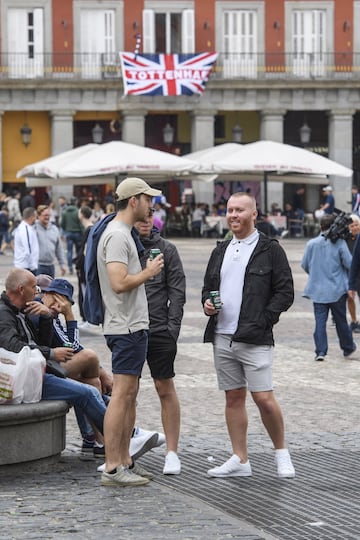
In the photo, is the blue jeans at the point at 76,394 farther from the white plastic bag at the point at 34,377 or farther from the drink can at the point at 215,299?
the drink can at the point at 215,299

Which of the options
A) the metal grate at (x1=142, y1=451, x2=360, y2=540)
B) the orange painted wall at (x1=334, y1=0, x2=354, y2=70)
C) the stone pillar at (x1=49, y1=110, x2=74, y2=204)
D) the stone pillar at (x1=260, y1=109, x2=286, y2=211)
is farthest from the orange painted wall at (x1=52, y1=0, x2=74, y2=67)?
the metal grate at (x1=142, y1=451, x2=360, y2=540)

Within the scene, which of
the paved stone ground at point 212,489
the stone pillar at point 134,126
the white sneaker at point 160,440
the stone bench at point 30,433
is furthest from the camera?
the stone pillar at point 134,126

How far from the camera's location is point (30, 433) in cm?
916

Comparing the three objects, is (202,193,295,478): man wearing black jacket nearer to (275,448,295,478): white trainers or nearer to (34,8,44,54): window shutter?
(275,448,295,478): white trainers

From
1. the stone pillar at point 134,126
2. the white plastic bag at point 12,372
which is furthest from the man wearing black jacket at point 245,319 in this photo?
the stone pillar at point 134,126

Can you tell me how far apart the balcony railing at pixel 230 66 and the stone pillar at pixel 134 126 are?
57.8 inches

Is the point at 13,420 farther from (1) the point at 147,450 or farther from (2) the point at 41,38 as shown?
(2) the point at 41,38

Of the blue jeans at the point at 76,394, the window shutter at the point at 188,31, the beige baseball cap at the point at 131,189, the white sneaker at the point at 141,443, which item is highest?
the window shutter at the point at 188,31

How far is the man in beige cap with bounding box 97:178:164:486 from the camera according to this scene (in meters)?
8.81

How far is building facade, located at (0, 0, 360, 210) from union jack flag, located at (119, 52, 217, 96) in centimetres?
162

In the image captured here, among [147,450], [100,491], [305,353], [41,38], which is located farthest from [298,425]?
[41,38]

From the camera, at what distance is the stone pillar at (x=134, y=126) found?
5288 cm

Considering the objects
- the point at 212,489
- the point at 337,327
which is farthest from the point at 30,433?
the point at 337,327

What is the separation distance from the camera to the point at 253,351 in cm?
920
